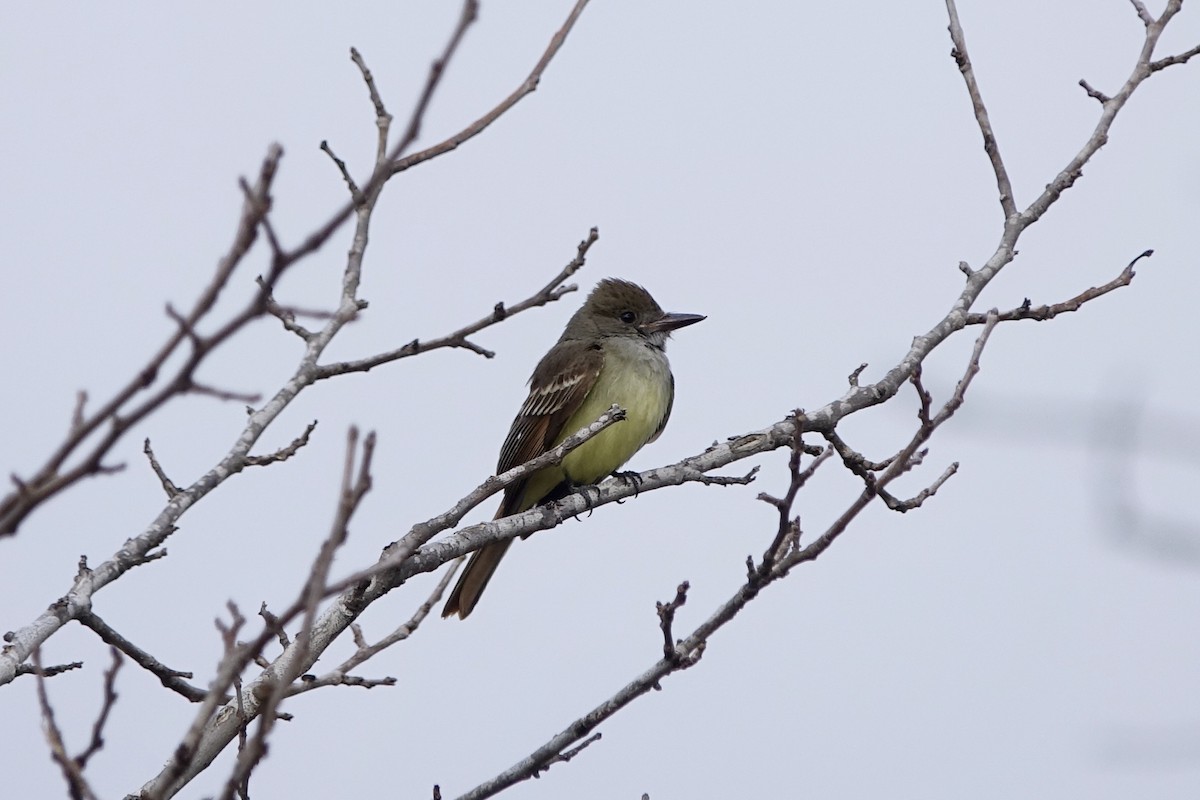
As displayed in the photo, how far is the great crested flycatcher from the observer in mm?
8195

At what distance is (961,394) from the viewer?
14.4 ft

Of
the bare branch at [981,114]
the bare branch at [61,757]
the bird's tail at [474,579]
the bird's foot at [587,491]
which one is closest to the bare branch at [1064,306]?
the bare branch at [981,114]

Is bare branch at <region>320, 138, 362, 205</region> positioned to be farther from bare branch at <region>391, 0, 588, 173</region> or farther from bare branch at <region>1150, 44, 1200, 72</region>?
bare branch at <region>1150, 44, 1200, 72</region>

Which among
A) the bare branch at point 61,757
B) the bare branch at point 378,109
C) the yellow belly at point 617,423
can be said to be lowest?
the bare branch at point 61,757

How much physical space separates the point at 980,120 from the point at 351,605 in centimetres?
338

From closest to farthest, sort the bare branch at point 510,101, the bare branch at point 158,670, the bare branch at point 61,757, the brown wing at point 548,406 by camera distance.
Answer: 1. the bare branch at point 61,757
2. the bare branch at point 510,101
3. the bare branch at point 158,670
4. the brown wing at point 548,406

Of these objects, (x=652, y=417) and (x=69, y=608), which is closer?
(x=69, y=608)

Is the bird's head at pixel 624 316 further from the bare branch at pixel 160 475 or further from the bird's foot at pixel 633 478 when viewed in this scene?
the bare branch at pixel 160 475

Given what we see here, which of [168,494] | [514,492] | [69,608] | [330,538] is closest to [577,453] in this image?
[514,492]

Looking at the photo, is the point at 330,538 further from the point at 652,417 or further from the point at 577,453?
the point at 652,417

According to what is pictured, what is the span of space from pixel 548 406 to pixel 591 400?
0.27 meters

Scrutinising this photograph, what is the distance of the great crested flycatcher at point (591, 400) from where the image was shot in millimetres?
8195

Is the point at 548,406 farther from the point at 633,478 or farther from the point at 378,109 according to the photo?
the point at 378,109

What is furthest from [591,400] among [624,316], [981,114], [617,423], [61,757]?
[61,757]
